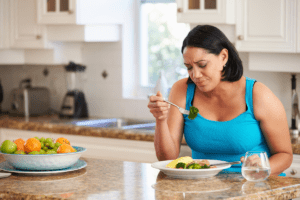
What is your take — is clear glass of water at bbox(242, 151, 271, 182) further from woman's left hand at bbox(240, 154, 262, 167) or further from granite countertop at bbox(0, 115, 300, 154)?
Answer: granite countertop at bbox(0, 115, 300, 154)

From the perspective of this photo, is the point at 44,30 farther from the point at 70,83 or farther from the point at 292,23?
the point at 292,23

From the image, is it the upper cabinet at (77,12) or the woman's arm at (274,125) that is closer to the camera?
the woman's arm at (274,125)

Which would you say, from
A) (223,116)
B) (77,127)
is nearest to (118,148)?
(77,127)

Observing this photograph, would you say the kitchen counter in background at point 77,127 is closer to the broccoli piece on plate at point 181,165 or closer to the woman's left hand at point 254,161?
the broccoli piece on plate at point 181,165

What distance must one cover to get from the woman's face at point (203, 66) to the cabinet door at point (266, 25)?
87cm

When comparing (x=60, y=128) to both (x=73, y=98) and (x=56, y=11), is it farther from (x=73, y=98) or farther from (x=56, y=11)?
(x=56, y=11)

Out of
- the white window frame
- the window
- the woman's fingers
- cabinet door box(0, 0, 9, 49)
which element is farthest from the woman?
cabinet door box(0, 0, 9, 49)

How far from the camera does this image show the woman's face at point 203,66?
6.13ft

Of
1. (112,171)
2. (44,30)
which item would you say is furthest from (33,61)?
(112,171)

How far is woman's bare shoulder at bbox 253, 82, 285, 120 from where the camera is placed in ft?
6.32

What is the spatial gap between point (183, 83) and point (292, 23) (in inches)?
34.7

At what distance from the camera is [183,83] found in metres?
2.16

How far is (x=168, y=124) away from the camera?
209cm

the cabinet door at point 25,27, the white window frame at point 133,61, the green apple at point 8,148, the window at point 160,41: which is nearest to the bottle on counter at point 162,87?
the window at point 160,41
